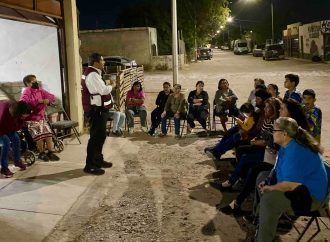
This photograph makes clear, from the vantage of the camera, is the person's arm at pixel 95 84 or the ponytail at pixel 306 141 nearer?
the ponytail at pixel 306 141

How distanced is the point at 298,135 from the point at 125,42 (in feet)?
107

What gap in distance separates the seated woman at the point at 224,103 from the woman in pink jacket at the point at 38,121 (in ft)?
12.2

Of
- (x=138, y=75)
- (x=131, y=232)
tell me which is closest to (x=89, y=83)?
(x=131, y=232)

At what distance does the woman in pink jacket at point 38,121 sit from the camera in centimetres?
755

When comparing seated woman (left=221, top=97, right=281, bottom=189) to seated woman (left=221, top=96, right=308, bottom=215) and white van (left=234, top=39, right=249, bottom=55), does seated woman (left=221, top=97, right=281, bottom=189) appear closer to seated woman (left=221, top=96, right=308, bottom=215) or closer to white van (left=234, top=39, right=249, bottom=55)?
seated woman (left=221, top=96, right=308, bottom=215)

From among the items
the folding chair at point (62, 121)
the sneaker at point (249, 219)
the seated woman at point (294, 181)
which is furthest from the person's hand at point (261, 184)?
the folding chair at point (62, 121)

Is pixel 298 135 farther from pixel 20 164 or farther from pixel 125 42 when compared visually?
pixel 125 42

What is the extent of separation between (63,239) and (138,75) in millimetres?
13265

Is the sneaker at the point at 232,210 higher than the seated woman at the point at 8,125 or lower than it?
lower

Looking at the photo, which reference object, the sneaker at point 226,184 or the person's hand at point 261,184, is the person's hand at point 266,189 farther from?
the sneaker at point 226,184

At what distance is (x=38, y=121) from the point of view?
7.63m

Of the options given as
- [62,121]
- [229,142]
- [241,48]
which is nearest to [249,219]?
[229,142]

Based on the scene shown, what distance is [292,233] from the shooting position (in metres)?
4.70

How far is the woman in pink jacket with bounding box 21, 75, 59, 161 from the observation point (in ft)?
24.8
